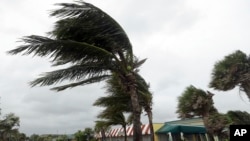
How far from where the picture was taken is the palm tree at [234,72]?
1711 cm

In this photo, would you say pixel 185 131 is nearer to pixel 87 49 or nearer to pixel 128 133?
pixel 128 133

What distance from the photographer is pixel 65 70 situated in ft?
35.2

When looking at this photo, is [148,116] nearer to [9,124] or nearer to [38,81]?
[38,81]

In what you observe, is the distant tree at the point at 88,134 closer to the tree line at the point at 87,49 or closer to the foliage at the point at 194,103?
the foliage at the point at 194,103

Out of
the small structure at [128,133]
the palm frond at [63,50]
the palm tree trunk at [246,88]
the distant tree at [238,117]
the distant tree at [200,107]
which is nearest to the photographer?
the palm frond at [63,50]

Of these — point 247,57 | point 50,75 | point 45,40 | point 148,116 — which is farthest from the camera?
point 148,116

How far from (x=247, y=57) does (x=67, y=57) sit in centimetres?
1112

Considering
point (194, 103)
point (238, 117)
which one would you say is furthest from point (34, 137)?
point (238, 117)

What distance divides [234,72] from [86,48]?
1028 cm

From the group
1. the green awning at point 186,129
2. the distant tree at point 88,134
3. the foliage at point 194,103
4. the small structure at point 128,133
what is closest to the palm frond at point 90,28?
the foliage at point 194,103

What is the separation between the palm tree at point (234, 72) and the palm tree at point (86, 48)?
26.8 ft

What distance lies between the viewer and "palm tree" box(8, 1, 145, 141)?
10.2 m

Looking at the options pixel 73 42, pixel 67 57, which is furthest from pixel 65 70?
pixel 73 42

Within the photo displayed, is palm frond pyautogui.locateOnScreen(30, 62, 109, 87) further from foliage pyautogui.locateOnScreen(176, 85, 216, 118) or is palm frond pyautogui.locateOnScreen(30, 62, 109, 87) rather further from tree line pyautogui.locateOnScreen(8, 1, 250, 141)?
foliage pyautogui.locateOnScreen(176, 85, 216, 118)
